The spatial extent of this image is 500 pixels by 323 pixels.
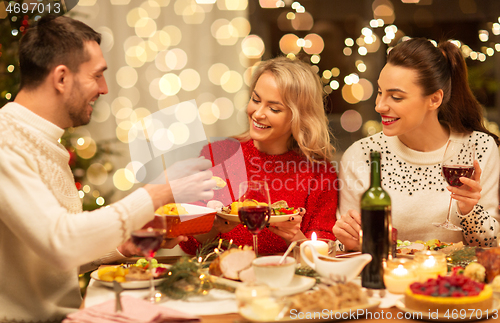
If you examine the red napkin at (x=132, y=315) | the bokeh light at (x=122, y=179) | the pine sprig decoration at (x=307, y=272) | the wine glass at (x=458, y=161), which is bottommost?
the bokeh light at (x=122, y=179)

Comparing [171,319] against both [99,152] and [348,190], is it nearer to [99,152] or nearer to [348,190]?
[348,190]

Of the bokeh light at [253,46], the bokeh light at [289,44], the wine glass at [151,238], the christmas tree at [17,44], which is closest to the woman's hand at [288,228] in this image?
the wine glass at [151,238]

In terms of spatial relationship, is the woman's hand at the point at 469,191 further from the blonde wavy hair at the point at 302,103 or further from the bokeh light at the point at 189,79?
the bokeh light at the point at 189,79

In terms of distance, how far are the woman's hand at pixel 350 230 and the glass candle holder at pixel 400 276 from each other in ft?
1.42

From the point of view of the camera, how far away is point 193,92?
11.3ft

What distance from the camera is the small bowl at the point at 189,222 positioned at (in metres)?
1.35

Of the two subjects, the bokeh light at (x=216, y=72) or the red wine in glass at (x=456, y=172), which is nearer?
the red wine in glass at (x=456, y=172)

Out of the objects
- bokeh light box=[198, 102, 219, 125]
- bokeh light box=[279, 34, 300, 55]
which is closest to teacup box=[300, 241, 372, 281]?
bokeh light box=[198, 102, 219, 125]

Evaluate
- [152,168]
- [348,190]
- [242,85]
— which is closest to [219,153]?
[152,168]

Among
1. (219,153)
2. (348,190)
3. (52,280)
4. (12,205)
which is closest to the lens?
(12,205)

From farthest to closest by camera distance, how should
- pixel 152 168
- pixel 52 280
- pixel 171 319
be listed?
1. pixel 152 168
2. pixel 52 280
3. pixel 171 319

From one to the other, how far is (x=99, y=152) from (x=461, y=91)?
7.25ft

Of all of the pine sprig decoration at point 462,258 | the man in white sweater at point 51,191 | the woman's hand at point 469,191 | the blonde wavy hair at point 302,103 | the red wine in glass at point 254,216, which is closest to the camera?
the man in white sweater at point 51,191

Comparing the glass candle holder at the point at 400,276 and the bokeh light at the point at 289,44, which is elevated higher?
the bokeh light at the point at 289,44
